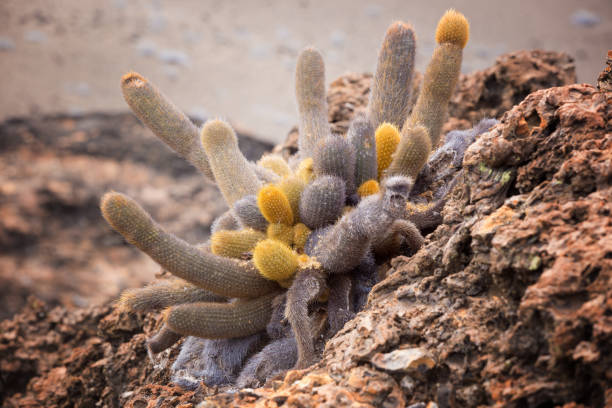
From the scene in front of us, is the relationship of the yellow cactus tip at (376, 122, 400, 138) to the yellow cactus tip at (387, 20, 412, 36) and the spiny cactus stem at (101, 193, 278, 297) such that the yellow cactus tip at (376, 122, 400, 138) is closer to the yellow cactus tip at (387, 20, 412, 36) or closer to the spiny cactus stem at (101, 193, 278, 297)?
the yellow cactus tip at (387, 20, 412, 36)

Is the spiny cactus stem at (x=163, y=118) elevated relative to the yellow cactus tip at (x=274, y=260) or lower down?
elevated

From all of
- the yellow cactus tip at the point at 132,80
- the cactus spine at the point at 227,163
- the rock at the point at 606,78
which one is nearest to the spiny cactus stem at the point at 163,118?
the yellow cactus tip at the point at 132,80

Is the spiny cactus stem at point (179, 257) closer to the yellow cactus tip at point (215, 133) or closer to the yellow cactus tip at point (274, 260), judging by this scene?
the yellow cactus tip at point (274, 260)

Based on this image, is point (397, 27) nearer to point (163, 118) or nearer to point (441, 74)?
point (441, 74)

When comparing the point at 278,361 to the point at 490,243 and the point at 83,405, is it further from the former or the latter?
the point at 83,405

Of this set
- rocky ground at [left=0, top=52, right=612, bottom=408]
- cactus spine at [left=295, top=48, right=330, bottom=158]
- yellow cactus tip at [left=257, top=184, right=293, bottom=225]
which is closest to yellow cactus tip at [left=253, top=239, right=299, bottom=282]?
yellow cactus tip at [left=257, top=184, right=293, bottom=225]

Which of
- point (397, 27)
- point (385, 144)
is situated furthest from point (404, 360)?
point (397, 27)
